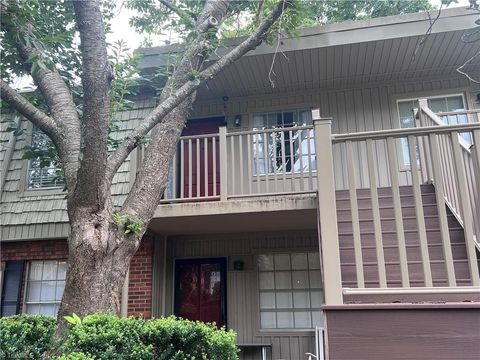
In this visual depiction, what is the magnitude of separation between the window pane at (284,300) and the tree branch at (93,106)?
4.07 m

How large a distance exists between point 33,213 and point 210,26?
14.6ft

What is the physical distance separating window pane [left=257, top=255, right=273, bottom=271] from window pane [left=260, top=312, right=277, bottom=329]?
27.3 inches

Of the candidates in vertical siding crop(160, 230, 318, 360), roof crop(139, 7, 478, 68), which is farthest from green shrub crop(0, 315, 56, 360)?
→ roof crop(139, 7, 478, 68)

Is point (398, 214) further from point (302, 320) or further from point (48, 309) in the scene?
point (48, 309)

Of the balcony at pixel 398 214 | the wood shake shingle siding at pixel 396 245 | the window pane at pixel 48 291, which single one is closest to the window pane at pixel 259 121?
the balcony at pixel 398 214

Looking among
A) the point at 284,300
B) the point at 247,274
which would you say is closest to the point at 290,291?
the point at 284,300

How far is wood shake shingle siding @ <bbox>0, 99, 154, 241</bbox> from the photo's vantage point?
6973mm

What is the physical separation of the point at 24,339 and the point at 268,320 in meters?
3.88

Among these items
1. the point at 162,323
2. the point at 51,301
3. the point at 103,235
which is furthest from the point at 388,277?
the point at 51,301

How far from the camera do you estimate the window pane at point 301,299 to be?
22.0 feet

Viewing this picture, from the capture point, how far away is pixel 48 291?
7.08 m

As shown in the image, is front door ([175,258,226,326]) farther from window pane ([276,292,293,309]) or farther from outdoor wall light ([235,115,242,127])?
outdoor wall light ([235,115,242,127])

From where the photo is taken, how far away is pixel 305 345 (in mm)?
6473

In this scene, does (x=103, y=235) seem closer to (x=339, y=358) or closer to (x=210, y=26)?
(x=339, y=358)
